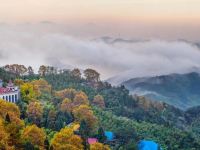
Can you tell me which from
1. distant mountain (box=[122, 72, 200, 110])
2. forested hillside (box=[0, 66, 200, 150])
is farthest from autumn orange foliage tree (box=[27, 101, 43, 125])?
distant mountain (box=[122, 72, 200, 110])

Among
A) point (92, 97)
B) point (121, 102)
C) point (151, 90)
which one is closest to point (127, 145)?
point (92, 97)

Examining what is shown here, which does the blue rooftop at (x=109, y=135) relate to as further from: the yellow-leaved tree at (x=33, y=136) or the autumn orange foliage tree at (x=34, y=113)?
the yellow-leaved tree at (x=33, y=136)

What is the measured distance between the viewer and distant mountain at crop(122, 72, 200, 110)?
138500mm

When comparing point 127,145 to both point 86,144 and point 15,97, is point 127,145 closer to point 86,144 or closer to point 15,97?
point 86,144

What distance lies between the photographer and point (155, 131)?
4812 cm

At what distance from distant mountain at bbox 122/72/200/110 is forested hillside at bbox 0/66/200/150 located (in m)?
67.6

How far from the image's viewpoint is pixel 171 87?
146m

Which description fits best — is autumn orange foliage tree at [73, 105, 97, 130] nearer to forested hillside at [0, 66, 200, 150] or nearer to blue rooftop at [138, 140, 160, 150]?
forested hillside at [0, 66, 200, 150]

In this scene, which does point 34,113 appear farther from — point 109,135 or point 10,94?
point 109,135

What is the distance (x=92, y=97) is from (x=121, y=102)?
5.33 meters

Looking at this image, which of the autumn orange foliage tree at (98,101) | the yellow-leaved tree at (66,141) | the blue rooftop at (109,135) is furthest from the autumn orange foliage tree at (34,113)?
the autumn orange foliage tree at (98,101)

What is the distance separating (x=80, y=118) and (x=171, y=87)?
343 feet

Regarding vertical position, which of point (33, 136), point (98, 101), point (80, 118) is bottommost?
point (33, 136)

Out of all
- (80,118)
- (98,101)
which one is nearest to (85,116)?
(80,118)
